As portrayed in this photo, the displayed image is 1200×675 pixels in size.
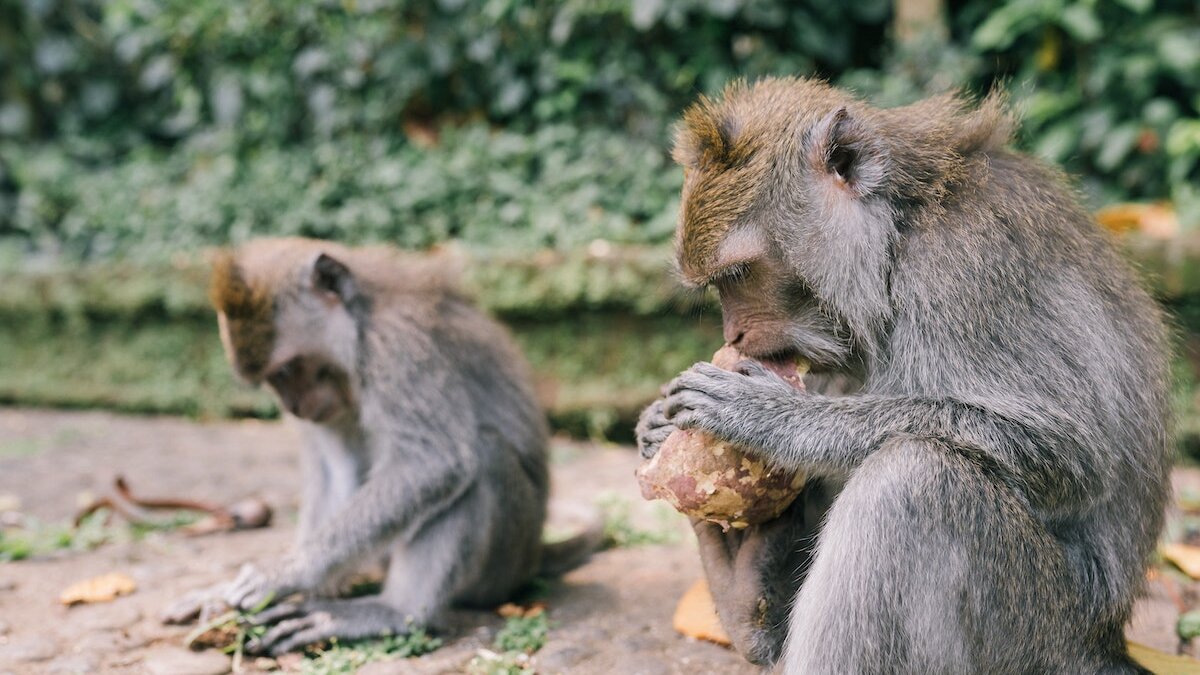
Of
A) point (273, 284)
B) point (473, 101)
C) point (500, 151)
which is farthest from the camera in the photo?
point (473, 101)

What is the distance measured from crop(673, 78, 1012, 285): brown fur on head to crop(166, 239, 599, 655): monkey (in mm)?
1536

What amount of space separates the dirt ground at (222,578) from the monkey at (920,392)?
74cm

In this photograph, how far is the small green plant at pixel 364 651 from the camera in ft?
12.2

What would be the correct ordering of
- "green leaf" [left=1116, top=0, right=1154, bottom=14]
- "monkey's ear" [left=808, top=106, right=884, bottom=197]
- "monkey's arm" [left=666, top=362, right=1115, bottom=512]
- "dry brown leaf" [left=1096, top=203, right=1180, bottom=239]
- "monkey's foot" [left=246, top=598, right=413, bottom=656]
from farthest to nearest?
"green leaf" [left=1116, top=0, right=1154, bottom=14] < "dry brown leaf" [left=1096, top=203, right=1180, bottom=239] < "monkey's foot" [left=246, top=598, right=413, bottom=656] < "monkey's ear" [left=808, top=106, right=884, bottom=197] < "monkey's arm" [left=666, top=362, right=1115, bottom=512]

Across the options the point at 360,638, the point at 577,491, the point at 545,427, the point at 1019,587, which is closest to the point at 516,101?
the point at 577,491

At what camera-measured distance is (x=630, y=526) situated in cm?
543

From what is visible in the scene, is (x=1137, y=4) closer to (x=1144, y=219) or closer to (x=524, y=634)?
(x=1144, y=219)

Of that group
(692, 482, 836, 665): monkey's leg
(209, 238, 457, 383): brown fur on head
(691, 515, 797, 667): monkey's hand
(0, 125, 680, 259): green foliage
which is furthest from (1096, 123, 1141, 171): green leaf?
(691, 515, 797, 667): monkey's hand

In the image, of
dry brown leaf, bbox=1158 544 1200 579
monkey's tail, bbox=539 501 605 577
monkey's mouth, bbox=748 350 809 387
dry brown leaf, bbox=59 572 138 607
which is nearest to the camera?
monkey's mouth, bbox=748 350 809 387

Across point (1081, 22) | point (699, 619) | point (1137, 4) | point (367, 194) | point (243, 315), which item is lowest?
point (699, 619)

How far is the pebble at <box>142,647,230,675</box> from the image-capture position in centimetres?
368

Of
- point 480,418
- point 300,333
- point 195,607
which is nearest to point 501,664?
point 480,418

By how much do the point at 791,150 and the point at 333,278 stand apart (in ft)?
7.65

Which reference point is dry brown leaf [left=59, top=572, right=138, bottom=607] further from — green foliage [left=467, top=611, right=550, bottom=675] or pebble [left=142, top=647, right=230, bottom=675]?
green foliage [left=467, top=611, right=550, bottom=675]
